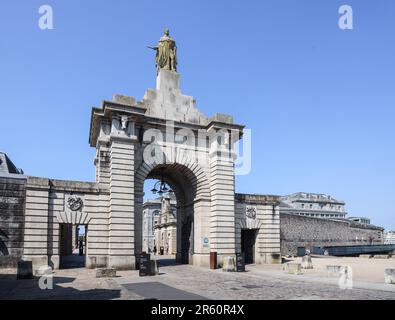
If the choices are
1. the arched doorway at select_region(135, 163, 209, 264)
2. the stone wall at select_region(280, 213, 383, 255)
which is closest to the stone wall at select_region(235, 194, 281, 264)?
the arched doorway at select_region(135, 163, 209, 264)

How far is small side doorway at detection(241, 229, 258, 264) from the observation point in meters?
29.1

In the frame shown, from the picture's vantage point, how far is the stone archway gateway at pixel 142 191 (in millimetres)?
22453

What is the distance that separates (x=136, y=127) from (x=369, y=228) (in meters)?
57.8

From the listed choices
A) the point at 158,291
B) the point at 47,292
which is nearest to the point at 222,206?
the point at 158,291

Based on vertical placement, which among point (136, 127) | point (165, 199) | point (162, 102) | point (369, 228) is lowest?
point (369, 228)

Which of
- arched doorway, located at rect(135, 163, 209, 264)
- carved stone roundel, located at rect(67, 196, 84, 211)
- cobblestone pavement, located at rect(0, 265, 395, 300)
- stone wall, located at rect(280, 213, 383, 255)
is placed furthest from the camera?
stone wall, located at rect(280, 213, 383, 255)

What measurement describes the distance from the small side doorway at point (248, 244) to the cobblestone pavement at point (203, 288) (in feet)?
32.0

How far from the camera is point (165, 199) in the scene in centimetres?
5694

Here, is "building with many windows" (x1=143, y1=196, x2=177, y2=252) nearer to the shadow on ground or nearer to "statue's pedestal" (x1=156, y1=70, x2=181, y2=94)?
"statue's pedestal" (x1=156, y1=70, x2=181, y2=94)

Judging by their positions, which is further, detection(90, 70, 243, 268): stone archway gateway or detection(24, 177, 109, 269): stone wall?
detection(90, 70, 243, 268): stone archway gateway

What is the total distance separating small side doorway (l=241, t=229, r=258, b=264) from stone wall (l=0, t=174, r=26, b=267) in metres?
15.3

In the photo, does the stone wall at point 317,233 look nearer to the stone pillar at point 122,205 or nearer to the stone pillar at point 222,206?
the stone pillar at point 222,206
